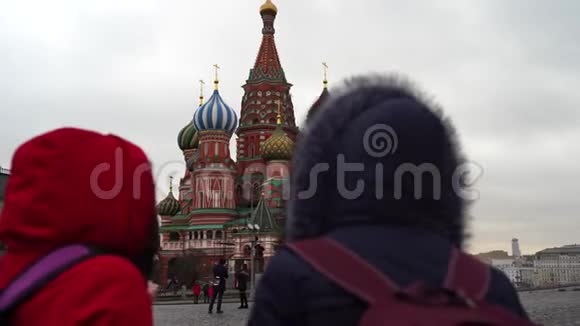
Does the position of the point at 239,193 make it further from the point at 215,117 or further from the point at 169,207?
the point at 169,207

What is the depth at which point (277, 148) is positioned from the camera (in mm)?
51469

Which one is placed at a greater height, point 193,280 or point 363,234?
point 363,234

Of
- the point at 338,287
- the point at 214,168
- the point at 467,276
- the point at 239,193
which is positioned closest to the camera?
the point at 338,287

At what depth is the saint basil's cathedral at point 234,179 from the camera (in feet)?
155

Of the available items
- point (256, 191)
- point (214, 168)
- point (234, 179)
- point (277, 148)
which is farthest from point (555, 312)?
point (234, 179)

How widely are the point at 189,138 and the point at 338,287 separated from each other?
6212 centimetres

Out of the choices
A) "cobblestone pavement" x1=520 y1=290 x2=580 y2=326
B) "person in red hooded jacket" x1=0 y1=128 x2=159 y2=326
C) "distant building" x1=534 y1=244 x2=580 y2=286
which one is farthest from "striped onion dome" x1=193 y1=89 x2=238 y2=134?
"distant building" x1=534 y1=244 x2=580 y2=286

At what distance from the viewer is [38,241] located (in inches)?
79.7

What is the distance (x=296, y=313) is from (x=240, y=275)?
17.5 meters

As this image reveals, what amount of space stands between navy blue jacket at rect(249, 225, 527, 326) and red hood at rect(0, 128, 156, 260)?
0.62m

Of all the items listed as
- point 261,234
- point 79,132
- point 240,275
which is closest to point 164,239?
point 261,234

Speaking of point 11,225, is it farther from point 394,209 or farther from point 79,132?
point 394,209

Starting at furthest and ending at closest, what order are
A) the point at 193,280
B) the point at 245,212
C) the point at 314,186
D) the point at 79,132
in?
the point at 245,212, the point at 193,280, the point at 79,132, the point at 314,186

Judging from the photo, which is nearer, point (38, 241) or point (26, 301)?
point (26, 301)
